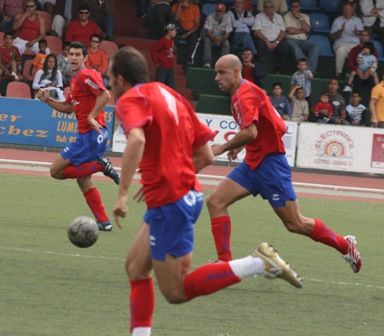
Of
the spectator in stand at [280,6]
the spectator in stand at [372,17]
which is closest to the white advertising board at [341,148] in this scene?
the spectator in stand at [280,6]

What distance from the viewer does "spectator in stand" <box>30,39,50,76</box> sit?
24.9 m

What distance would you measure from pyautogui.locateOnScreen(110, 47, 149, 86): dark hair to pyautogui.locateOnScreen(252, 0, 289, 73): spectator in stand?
19.6 meters

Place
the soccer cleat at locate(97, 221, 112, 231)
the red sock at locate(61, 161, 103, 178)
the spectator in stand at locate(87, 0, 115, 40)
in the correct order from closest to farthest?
the red sock at locate(61, 161, 103, 178) → the soccer cleat at locate(97, 221, 112, 231) → the spectator in stand at locate(87, 0, 115, 40)

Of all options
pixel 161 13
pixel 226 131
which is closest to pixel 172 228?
pixel 226 131

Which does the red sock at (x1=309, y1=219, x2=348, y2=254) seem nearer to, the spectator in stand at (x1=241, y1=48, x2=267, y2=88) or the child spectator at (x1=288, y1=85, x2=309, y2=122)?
the child spectator at (x1=288, y1=85, x2=309, y2=122)

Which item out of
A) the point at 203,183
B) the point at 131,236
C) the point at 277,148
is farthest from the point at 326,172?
the point at 277,148

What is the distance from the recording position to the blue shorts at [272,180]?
35.1 feet

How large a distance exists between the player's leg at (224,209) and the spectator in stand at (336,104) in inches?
545

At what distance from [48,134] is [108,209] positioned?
7430 mm

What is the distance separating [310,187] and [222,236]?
1052 centimetres

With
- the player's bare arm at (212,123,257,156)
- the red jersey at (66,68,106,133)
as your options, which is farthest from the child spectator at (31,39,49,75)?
the player's bare arm at (212,123,257,156)

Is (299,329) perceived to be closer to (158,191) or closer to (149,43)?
(158,191)

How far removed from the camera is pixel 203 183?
2062cm

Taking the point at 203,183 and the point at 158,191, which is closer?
the point at 158,191
